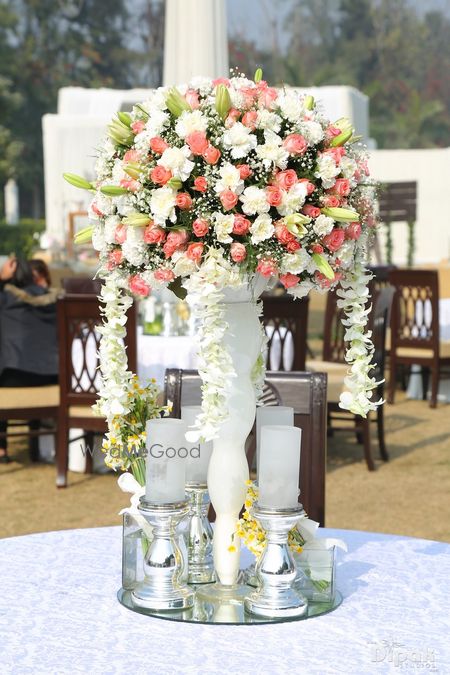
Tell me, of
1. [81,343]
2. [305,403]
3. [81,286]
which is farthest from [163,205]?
[81,286]

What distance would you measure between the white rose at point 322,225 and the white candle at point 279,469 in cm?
30

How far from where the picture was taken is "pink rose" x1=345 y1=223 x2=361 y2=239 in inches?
69.7

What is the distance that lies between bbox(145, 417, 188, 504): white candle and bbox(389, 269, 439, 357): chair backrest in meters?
5.94

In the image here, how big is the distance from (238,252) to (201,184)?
0.37 ft

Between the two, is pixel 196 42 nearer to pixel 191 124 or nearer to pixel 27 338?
pixel 27 338

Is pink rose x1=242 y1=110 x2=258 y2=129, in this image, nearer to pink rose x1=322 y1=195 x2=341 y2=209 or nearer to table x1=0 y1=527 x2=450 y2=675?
pink rose x1=322 y1=195 x2=341 y2=209

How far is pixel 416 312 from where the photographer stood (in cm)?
777

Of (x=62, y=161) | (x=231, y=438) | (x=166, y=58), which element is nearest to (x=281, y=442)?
(x=231, y=438)

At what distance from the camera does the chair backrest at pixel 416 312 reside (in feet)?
24.9

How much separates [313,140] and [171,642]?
761 mm

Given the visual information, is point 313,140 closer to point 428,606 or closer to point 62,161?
point 428,606

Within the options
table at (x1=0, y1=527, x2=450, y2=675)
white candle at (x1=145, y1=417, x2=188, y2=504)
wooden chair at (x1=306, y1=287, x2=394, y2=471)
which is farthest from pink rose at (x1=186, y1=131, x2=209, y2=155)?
wooden chair at (x1=306, y1=287, x2=394, y2=471)

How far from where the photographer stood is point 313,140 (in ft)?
A: 5.69

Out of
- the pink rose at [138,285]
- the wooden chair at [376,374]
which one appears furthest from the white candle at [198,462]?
the wooden chair at [376,374]
